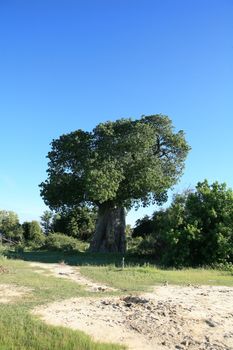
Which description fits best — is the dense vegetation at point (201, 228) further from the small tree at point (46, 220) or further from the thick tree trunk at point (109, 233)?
the small tree at point (46, 220)

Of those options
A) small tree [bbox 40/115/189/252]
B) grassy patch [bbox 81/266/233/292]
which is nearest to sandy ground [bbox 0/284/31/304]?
grassy patch [bbox 81/266/233/292]

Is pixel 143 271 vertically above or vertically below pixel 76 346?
above

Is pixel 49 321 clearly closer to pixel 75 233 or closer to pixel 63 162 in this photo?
pixel 63 162

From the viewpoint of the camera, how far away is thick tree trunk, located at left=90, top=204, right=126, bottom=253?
39.0 m

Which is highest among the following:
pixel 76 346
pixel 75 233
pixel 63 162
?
pixel 63 162

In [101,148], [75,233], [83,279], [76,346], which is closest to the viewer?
[76,346]

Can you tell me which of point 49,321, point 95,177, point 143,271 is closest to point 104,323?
point 49,321

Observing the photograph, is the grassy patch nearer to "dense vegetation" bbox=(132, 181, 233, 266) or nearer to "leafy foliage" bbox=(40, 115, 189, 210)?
"dense vegetation" bbox=(132, 181, 233, 266)

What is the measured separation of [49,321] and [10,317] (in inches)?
36.0

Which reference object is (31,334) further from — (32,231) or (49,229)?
(49,229)

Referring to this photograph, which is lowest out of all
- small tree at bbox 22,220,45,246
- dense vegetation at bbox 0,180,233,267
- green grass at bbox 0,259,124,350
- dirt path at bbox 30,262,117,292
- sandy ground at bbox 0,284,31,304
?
green grass at bbox 0,259,124,350

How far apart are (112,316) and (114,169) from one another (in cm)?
2457

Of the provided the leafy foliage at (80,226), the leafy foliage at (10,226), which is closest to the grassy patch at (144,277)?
the leafy foliage at (80,226)

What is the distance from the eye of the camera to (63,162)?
3775cm
